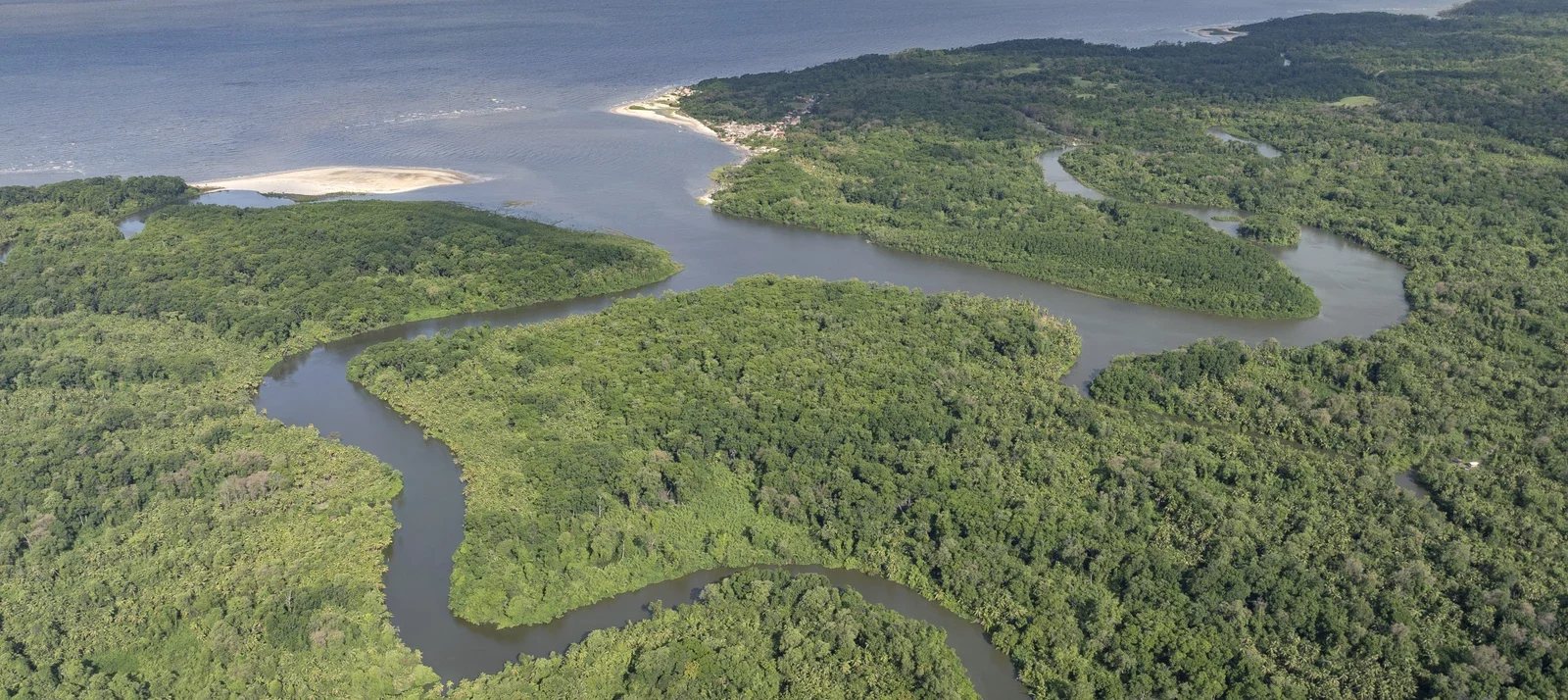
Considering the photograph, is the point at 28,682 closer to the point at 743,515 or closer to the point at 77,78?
the point at 743,515

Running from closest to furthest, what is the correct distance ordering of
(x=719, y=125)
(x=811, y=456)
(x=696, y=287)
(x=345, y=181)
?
1. (x=811, y=456)
2. (x=696, y=287)
3. (x=345, y=181)
4. (x=719, y=125)

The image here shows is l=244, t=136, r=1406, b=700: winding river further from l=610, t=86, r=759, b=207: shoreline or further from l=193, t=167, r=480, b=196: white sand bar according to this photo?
l=193, t=167, r=480, b=196: white sand bar

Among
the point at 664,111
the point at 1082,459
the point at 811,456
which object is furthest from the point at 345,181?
the point at 1082,459

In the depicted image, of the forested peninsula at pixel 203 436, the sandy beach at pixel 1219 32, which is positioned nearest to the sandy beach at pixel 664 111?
the forested peninsula at pixel 203 436

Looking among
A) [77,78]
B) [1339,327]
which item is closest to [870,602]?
[1339,327]

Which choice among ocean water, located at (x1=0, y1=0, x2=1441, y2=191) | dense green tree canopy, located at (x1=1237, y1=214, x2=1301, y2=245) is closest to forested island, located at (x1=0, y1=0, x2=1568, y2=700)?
dense green tree canopy, located at (x1=1237, y1=214, x2=1301, y2=245)

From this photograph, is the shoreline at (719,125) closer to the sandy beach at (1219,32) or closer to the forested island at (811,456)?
the forested island at (811,456)

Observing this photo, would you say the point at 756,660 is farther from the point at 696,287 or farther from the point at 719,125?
the point at 719,125

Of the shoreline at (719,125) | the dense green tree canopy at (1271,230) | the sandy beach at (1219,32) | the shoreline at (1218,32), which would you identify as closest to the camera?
the dense green tree canopy at (1271,230)
